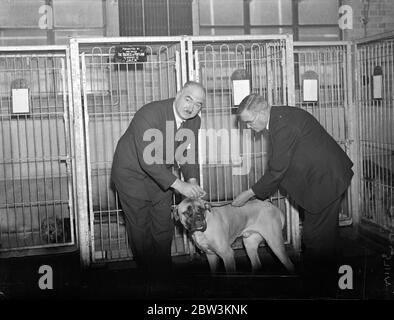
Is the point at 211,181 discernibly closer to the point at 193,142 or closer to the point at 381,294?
the point at 193,142

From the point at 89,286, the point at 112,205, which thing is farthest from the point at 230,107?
the point at 89,286

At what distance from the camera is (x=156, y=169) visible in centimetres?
263

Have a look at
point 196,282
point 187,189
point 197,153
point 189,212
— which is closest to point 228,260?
point 196,282

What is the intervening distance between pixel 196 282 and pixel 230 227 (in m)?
0.33

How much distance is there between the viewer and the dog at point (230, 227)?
272 centimetres

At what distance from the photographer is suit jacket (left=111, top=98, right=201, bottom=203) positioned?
8.72 feet

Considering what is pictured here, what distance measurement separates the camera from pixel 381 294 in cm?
250

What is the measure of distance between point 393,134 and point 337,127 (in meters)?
0.37

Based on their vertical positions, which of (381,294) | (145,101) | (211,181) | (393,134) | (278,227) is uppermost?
(145,101)

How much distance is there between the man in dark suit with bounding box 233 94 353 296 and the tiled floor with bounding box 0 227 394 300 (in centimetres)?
18

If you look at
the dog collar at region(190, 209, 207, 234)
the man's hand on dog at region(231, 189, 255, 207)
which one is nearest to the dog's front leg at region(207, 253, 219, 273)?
the dog collar at region(190, 209, 207, 234)

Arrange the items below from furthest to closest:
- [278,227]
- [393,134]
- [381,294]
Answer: [393,134], [278,227], [381,294]

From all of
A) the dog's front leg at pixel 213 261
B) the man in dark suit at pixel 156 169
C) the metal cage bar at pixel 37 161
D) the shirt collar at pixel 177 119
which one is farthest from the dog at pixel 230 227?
the metal cage bar at pixel 37 161

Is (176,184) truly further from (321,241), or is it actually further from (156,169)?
(321,241)
